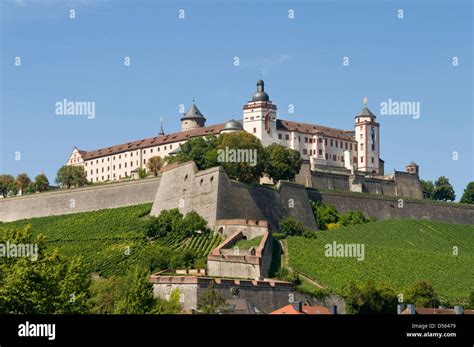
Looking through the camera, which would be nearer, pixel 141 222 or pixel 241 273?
pixel 241 273

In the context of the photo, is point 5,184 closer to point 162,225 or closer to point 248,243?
point 162,225

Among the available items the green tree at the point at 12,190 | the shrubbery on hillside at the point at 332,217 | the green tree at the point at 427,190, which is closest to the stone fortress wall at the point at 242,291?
the shrubbery on hillside at the point at 332,217

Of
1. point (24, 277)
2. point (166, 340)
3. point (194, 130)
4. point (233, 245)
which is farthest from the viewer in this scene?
point (194, 130)

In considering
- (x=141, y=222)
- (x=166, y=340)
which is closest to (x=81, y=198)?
(x=141, y=222)

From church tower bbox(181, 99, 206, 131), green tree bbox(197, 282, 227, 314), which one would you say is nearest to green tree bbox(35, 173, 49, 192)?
church tower bbox(181, 99, 206, 131)

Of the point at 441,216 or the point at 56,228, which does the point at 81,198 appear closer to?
the point at 56,228

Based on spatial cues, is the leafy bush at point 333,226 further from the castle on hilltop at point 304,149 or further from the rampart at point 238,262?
the rampart at point 238,262
